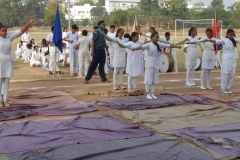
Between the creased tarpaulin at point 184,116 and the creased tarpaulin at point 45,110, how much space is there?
0.95 meters

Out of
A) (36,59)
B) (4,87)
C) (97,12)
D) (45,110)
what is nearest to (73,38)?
(36,59)

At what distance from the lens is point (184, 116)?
25.5ft

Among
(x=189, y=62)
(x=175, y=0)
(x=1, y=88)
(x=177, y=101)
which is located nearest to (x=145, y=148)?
(x=177, y=101)

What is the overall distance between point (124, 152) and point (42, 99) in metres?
4.26

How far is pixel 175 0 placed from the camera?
57312 mm

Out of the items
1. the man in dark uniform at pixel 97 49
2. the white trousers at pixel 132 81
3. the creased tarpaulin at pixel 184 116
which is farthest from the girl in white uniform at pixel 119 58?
the creased tarpaulin at pixel 184 116

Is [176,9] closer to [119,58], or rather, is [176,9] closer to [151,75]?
[119,58]

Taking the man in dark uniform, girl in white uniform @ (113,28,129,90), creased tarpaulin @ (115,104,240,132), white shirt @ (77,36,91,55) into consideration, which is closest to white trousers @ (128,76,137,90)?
girl in white uniform @ (113,28,129,90)

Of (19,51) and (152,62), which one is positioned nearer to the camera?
(152,62)

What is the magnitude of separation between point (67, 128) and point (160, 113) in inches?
81.1

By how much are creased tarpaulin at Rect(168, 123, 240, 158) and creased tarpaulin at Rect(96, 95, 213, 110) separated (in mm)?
1935

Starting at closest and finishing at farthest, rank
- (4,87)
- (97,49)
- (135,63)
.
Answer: (4,87) → (135,63) → (97,49)

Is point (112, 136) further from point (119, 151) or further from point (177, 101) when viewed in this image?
point (177, 101)

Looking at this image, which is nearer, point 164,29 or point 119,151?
point 119,151
